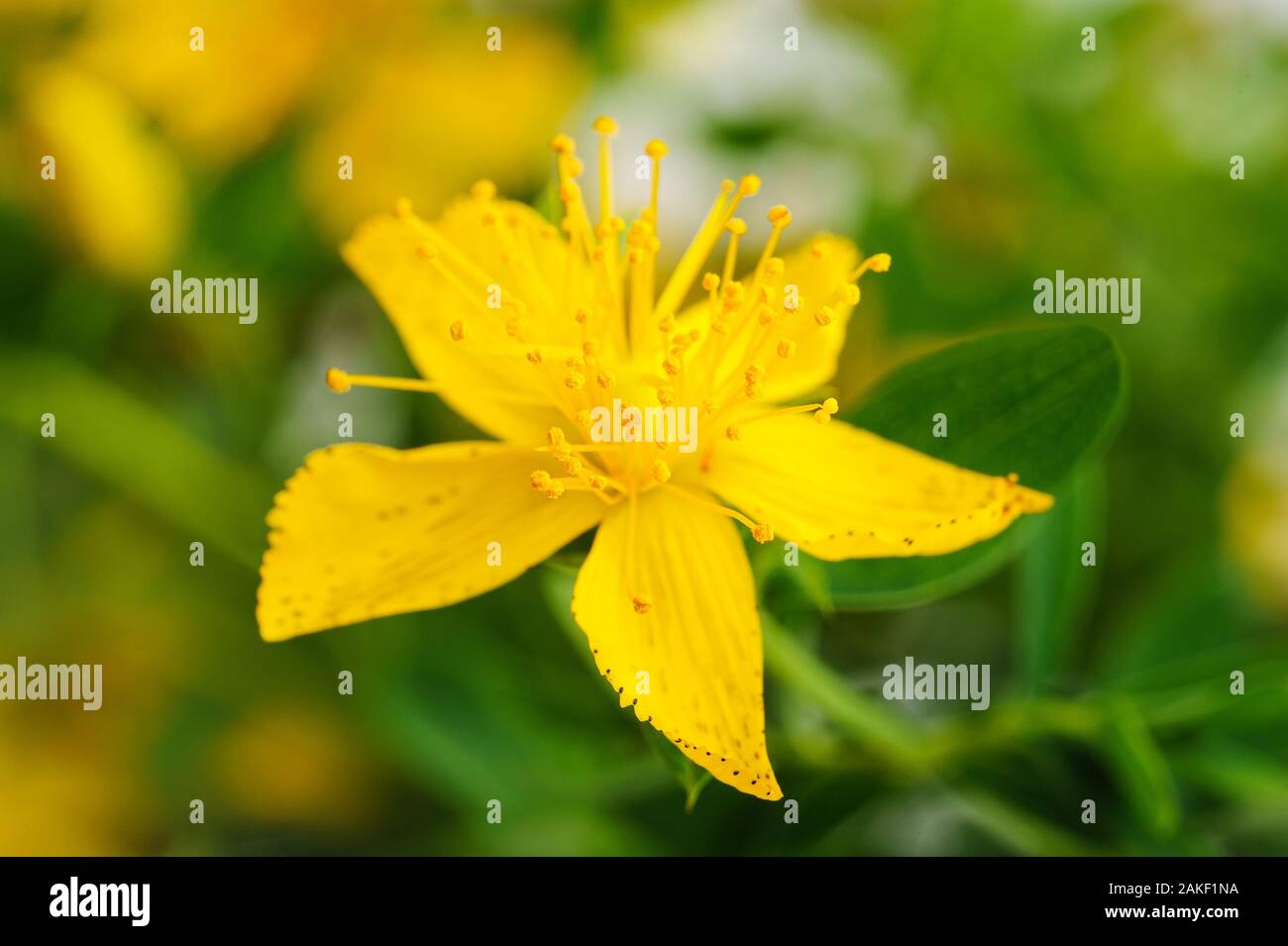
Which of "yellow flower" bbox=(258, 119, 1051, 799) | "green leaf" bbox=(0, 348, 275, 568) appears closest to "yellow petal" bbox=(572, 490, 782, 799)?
"yellow flower" bbox=(258, 119, 1051, 799)

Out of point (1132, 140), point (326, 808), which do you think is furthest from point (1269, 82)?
point (326, 808)

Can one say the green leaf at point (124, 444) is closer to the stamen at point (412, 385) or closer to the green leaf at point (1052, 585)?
the stamen at point (412, 385)

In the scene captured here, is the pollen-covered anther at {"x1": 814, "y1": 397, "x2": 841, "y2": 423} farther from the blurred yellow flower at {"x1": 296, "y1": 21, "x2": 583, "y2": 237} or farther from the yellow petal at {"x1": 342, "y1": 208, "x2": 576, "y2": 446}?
the blurred yellow flower at {"x1": 296, "y1": 21, "x2": 583, "y2": 237}

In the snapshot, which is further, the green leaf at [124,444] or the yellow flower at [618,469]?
the green leaf at [124,444]

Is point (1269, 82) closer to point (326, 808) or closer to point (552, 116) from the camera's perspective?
point (552, 116)

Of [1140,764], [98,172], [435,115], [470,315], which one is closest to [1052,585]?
[1140,764]

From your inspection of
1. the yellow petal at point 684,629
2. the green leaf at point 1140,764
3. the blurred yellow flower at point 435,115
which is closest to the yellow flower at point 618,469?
the yellow petal at point 684,629

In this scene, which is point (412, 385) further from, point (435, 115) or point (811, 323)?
point (435, 115)

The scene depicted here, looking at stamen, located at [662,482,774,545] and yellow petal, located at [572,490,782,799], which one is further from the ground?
stamen, located at [662,482,774,545]
